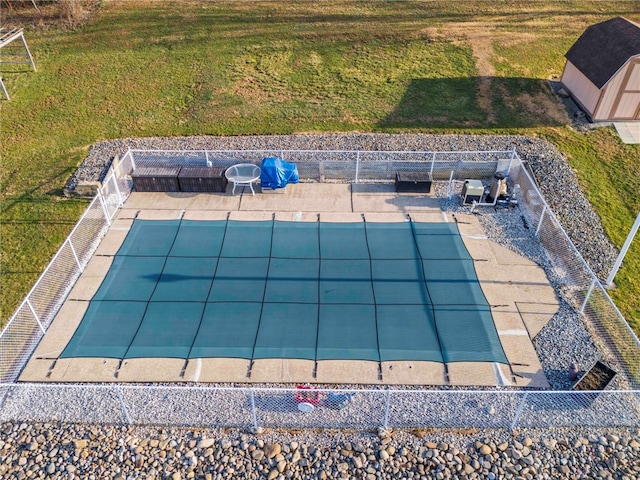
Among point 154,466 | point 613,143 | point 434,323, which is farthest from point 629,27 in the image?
point 154,466

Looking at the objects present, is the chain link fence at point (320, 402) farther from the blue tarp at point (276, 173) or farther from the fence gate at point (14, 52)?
the fence gate at point (14, 52)

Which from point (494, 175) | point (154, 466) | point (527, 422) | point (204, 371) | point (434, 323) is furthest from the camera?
point (494, 175)

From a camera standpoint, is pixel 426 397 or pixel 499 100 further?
pixel 499 100

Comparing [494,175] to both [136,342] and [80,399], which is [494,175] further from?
[80,399]

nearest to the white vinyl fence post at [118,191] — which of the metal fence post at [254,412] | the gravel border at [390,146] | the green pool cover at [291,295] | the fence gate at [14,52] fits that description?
the green pool cover at [291,295]

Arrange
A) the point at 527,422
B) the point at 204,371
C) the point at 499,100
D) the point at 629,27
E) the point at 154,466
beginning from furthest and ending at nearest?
the point at 499,100
the point at 629,27
the point at 204,371
the point at 527,422
the point at 154,466

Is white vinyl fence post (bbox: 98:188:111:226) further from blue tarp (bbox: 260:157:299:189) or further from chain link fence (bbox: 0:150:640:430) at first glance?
blue tarp (bbox: 260:157:299:189)
